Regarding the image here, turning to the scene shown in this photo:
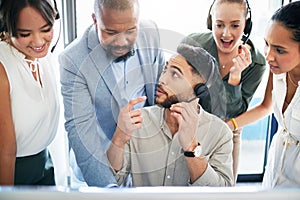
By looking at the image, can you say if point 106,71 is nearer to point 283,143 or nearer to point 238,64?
point 238,64

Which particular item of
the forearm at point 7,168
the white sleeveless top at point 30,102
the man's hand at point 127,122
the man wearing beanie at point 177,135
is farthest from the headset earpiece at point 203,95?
the forearm at point 7,168

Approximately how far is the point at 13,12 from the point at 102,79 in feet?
0.77

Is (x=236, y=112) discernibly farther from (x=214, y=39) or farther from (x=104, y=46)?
(x=104, y=46)

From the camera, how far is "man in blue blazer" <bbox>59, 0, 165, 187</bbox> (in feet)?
2.97

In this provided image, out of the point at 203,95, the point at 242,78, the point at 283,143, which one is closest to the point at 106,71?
the point at 203,95

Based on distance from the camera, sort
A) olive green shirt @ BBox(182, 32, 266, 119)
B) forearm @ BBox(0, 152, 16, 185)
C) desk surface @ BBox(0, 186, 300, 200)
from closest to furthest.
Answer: desk surface @ BBox(0, 186, 300, 200)
forearm @ BBox(0, 152, 16, 185)
olive green shirt @ BBox(182, 32, 266, 119)

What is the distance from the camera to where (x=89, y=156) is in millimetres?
931

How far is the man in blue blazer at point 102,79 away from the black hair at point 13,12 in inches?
4.3

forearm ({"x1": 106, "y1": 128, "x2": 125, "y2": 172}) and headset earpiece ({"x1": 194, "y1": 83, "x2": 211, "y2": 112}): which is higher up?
headset earpiece ({"x1": 194, "y1": 83, "x2": 211, "y2": 112})

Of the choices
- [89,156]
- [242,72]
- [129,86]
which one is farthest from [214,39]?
[89,156]

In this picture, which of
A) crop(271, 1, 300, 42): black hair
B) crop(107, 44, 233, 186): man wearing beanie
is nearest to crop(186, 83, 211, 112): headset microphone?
crop(107, 44, 233, 186): man wearing beanie

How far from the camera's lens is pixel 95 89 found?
2.98 feet

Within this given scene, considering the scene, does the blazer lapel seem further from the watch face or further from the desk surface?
the desk surface

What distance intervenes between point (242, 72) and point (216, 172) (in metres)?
0.25
